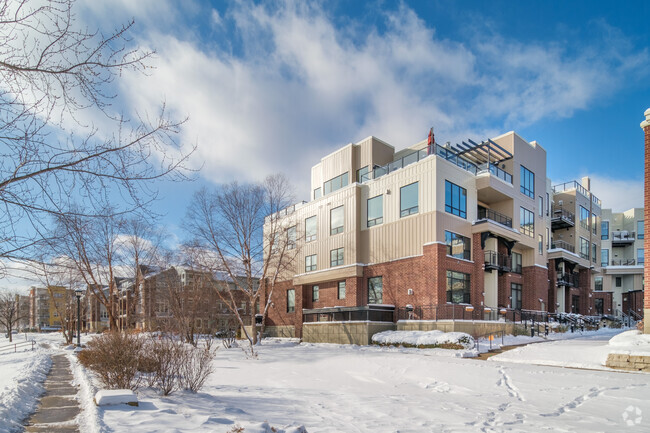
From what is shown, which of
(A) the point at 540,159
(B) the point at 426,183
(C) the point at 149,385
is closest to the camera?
(C) the point at 149,385

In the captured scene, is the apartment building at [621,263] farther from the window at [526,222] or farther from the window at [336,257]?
the window at [336,257]

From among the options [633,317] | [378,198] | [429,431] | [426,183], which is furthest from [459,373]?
[633,317]

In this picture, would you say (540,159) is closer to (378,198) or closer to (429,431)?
(378,198)

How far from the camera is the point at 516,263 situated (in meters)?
31.0

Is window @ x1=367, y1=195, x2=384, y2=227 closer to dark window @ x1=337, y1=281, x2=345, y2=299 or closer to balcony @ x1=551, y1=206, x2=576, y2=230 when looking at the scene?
dark window @ x1=337, y1=281, x2=345, y2=299

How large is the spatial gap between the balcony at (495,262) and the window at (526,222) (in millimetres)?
3416

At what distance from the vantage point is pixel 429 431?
6766 mm

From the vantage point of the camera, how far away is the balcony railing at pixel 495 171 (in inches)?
1077

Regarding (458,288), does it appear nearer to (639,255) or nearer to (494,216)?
(494,216)

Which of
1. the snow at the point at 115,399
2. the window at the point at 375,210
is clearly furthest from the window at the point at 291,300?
the snow at the point at 115,399

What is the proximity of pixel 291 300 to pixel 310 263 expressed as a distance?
4.63 metres

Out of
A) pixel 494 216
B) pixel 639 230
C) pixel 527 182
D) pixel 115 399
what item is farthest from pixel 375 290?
pixel 639 230

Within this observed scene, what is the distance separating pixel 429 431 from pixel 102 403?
5.59 m

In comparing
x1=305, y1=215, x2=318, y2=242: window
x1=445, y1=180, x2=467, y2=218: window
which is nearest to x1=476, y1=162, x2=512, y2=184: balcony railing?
x1=445, y1=180, x2=467, y2=218: window
